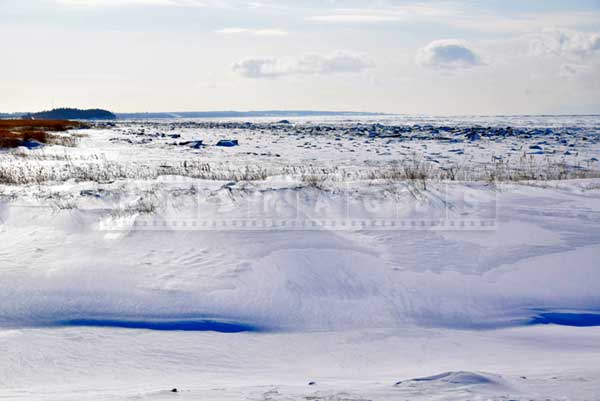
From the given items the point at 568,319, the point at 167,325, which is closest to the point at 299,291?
the point at 167,325

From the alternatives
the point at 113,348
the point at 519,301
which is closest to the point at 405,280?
the point at 519,301

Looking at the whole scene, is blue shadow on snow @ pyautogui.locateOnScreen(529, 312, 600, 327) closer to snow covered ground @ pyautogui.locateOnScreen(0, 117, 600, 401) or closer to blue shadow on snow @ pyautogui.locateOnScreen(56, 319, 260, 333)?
snow covered ground @ pyautogui.locateOnScreen(0, 117, 600, 401)

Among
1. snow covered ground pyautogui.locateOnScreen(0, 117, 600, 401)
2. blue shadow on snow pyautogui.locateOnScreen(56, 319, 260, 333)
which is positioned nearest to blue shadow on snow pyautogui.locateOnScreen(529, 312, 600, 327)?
snow covered ground pyautogui.locateOnScreen(0, 117, 600, 401)

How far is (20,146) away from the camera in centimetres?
2048

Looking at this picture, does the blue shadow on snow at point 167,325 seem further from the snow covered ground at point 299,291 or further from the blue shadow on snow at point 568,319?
the blue shadow on snow at point 568,319

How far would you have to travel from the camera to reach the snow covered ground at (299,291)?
371 centimetres

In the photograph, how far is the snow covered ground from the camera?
371 cm

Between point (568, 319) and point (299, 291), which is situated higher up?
point (299, 291)

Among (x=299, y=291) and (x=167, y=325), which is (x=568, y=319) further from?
(x=167, y=325)

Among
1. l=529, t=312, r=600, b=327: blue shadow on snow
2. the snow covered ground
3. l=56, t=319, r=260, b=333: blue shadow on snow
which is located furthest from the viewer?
l=529, t=312, r=600, b=327: blue shadow on snow

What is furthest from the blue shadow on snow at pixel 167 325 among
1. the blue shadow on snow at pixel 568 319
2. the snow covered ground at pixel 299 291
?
the blue shadow on snow at pixel 568 319

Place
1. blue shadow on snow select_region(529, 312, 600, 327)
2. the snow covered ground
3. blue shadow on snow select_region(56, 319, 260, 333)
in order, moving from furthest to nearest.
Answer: blue shadow on snow select_region(529, 312, 600, 327) < blue shadow on snow select_region(56, 319, 260, 333) < the snow covered ground

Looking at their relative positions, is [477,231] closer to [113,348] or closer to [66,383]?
[113,348]

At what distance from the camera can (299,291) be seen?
5.27 metres
